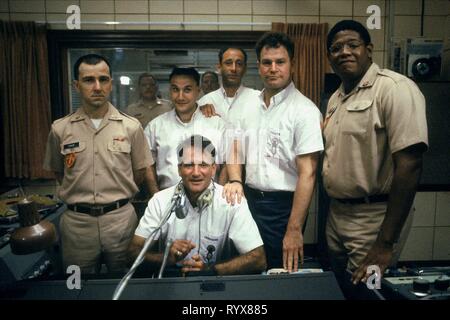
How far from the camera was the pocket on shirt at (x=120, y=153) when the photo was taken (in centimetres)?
136

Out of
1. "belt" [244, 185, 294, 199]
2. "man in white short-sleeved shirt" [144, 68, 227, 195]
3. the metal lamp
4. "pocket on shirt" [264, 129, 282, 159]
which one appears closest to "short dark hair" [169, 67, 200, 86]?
"man in white short-sleeved shirt" [144, 68, 227, 195]

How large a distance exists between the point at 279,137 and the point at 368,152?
333 mm

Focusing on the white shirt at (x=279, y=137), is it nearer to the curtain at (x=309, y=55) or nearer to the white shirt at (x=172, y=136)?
the white shirt at (x=172, y=136)

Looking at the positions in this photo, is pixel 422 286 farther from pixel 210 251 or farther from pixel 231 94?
pixel 231 94

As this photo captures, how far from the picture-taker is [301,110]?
129 centimetres

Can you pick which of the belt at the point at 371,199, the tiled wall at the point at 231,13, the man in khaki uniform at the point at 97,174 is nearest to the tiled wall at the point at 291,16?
the tiled wall at the point at 231,13

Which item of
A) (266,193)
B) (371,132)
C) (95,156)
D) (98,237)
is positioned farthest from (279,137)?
(98,237)

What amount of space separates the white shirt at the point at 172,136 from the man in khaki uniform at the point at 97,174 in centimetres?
6

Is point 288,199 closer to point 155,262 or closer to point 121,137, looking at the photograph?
point 155,262

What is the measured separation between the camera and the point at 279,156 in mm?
1320

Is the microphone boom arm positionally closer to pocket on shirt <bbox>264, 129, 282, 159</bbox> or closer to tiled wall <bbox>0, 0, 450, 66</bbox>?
pocket on shirt <bbox>264, 129, 282, 159</bbox>

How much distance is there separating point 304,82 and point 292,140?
71 cm

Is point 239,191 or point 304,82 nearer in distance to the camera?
point 239,191

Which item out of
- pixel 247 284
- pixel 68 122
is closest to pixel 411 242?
pixel 247 284
